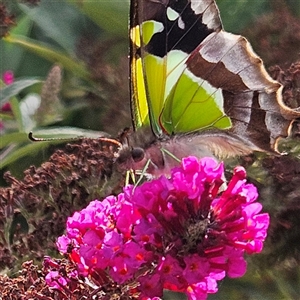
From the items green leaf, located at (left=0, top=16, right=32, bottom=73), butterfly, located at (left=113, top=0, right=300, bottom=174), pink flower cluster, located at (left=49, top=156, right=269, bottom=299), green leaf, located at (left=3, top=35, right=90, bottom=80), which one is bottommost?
green leaf, located at (left=0, top=16, right=32, bottom=73)

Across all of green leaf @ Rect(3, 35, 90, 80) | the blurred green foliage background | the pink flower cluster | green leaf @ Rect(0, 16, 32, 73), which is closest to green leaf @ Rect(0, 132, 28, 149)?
the blurred green foliage background

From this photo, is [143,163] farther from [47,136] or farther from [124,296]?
[47,136]

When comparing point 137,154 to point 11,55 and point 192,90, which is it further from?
point 11,55

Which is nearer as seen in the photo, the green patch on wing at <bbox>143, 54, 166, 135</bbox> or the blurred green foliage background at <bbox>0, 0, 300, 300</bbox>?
the green patch on wing at <bbox>143, 54, 166, 135</bbox>

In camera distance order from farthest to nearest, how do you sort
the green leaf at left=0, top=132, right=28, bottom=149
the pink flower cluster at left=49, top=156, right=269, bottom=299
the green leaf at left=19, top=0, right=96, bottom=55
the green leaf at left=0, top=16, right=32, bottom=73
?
the green leaf at left=0, top=16, right=32, bottom=73 → the green leaf at left=19, top=0, right=96, bottom=55 → the green leaf at left=0, top=132, right=28, bottom=149 → the pink flower cluster at left=49, top=156, right=269, bottom=299

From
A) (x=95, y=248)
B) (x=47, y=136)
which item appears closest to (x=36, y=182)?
(x=47, y=136)

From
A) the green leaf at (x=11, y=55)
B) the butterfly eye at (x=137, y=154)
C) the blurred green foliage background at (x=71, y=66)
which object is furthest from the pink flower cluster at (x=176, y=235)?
the green leaf at (x=11, y=55)

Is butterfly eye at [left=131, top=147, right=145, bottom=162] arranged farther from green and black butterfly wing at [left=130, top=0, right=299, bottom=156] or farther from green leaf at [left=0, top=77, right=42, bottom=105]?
green leaf at [left=0, top=77, right=42, bottom=105]
